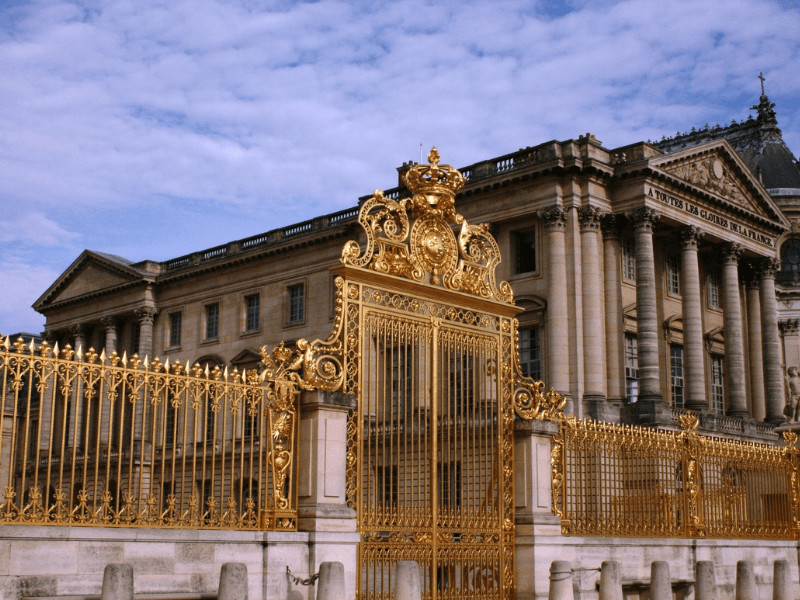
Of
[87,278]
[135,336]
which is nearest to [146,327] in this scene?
[135,336]

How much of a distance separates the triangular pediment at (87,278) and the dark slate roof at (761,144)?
3169cm

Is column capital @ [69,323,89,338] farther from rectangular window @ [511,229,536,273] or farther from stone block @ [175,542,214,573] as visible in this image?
stone block @ [175,542,214,573]

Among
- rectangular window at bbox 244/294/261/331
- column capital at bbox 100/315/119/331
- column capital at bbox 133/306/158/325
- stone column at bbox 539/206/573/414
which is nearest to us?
stone column at bbox 539/206/573/414

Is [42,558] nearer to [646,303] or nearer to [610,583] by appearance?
[610,583]

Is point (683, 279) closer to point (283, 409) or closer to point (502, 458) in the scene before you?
point (502, 458)

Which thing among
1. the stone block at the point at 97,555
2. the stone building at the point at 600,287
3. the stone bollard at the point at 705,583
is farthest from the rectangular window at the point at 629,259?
the stone block at the point at 97,555

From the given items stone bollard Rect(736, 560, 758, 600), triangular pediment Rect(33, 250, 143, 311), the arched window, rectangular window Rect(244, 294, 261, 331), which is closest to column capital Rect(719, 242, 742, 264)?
the arched window

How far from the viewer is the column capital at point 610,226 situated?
3997 centimetres

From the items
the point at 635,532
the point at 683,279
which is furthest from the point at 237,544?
the point at 683,279

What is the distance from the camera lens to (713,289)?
1789 inches

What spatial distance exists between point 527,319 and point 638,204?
226 inches

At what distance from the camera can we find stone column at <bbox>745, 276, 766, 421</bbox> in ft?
149

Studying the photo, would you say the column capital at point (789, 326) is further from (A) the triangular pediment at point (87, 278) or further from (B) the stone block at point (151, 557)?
(B) the stone block at point (151, 557)

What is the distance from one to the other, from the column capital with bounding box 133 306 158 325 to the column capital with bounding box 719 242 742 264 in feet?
93.4
